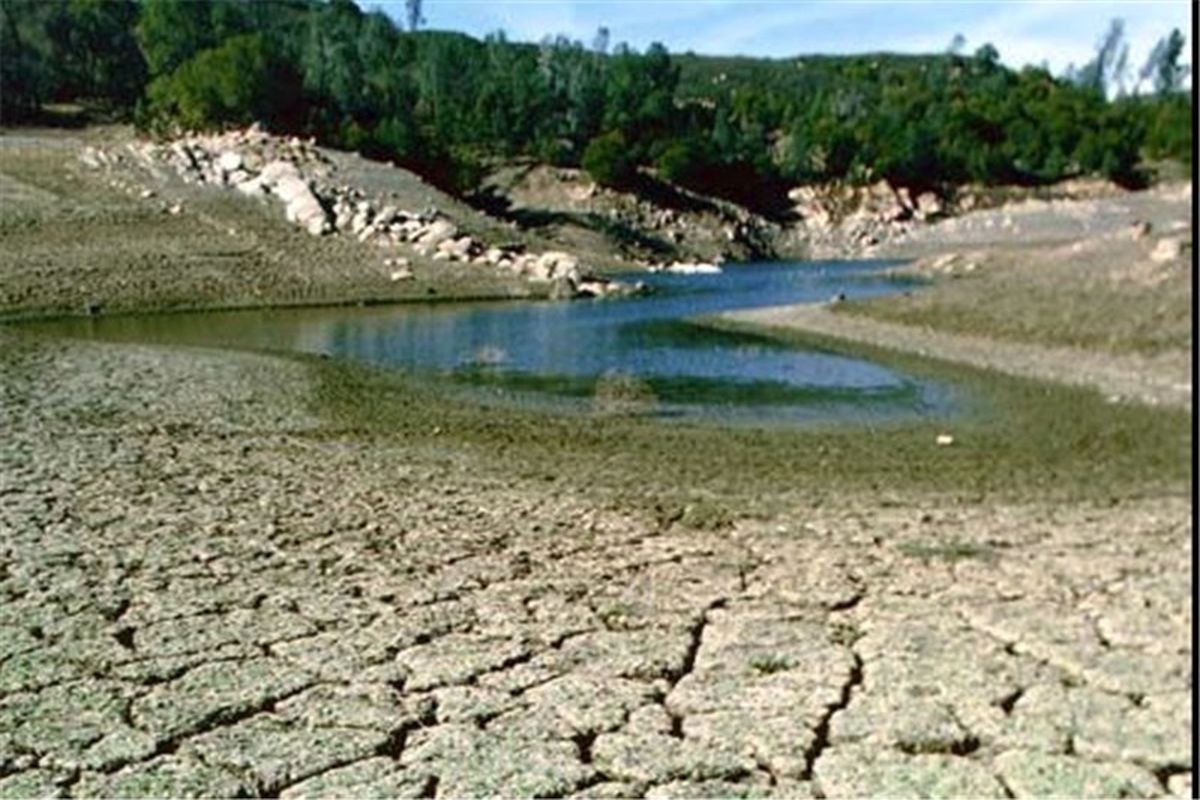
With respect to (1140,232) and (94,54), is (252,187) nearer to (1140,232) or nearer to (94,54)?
(1140,232)

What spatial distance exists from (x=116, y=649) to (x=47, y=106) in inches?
2760

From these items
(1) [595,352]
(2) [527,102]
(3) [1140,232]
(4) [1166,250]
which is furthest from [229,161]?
(2) [527,102]

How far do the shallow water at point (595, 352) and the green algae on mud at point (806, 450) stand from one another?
1.19 meters

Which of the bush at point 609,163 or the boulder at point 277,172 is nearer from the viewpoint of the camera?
the boulder at point 277,172

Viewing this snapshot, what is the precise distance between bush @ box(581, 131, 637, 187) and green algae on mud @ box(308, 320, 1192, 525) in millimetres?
61494

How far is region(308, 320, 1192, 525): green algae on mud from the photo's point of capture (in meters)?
10.8

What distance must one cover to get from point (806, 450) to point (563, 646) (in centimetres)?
703

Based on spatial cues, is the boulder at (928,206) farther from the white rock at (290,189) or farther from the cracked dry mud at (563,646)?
the cracked dry mud at (563,646)

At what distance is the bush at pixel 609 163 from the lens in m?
77.4

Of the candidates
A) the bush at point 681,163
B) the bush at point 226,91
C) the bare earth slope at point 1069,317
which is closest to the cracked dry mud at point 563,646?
the bare earth slope at point 1069,317

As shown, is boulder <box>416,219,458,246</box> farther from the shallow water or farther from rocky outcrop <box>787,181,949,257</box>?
rocky outcrop <box>787,181,949,257</box>

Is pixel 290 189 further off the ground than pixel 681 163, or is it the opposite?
pixel 681 163

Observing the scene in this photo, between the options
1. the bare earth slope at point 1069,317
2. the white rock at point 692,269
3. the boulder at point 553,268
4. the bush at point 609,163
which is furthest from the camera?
the bush at point 609,163

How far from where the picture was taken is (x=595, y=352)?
77.4 feet
